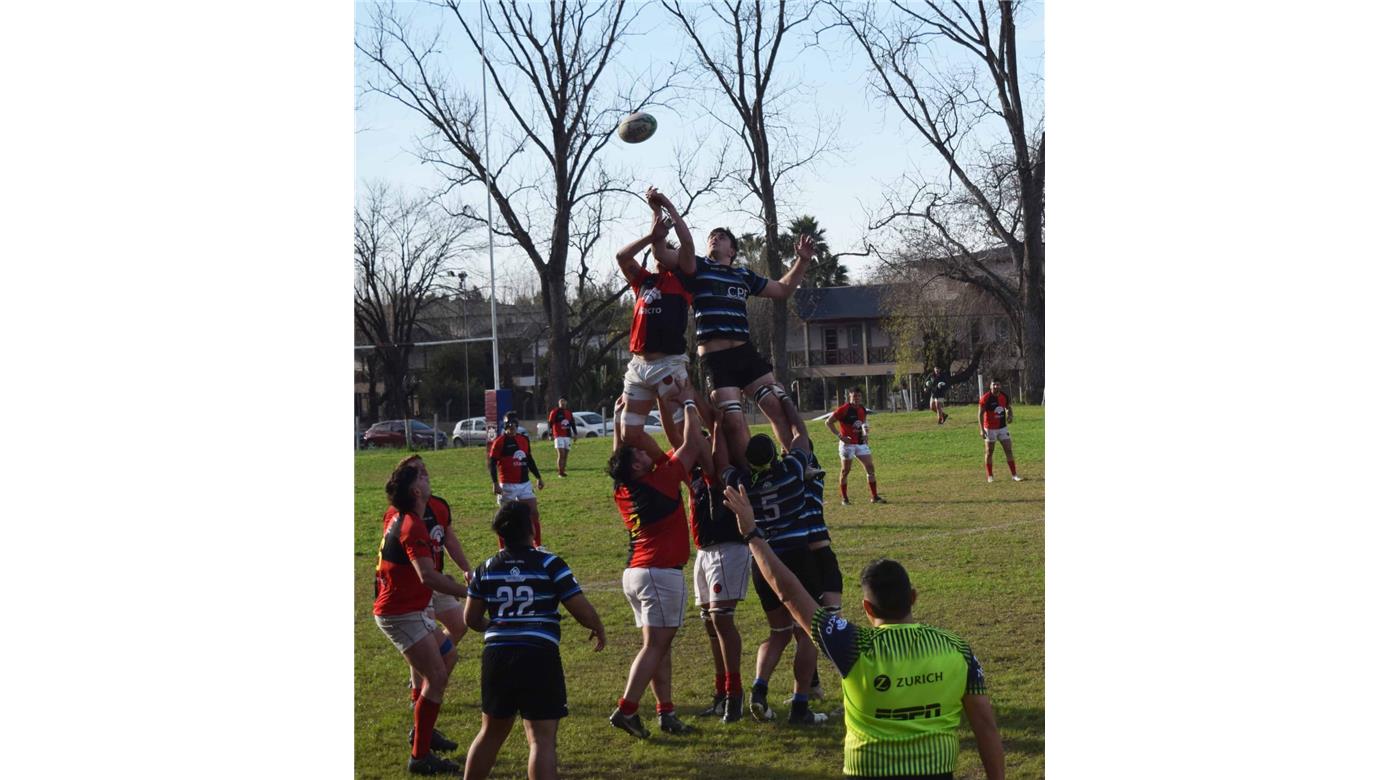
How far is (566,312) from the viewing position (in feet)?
32.4

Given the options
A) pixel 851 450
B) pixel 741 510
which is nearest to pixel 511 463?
pixel 851 450

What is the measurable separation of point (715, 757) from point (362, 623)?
3936mm

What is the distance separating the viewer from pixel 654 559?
253 inches

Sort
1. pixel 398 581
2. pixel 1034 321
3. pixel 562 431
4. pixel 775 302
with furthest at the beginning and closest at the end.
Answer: pixel 562 431
pixel 775 302
pixel 1034 321
pixel 398 581

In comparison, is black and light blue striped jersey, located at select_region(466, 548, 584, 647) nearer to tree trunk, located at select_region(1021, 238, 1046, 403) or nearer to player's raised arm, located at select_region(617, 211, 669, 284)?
player's raised arm, located at select_region(617, 211, 669, 284)

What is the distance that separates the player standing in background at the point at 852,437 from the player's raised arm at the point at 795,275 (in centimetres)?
231

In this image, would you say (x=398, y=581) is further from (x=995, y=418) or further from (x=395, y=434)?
(x=395, y=434)

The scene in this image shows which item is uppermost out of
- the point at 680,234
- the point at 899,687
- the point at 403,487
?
the point at 680,234

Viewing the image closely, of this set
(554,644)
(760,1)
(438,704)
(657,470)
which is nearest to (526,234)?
(760,1)

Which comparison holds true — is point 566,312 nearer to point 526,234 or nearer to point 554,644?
point 526,234

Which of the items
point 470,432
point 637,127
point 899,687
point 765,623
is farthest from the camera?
point 470,432

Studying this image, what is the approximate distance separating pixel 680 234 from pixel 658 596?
202 cm

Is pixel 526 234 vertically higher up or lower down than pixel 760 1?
lower down

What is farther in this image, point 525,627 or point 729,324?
point 729,324
